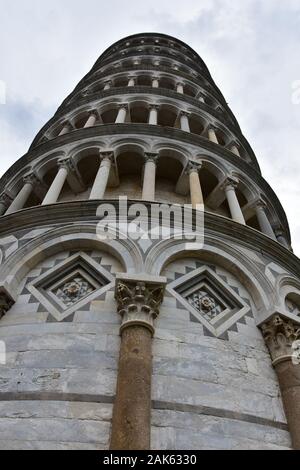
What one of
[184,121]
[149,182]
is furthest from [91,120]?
[149,182]

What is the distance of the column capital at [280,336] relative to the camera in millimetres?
5605

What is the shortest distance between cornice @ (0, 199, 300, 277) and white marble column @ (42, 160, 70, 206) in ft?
3.25

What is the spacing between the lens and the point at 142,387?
14.5 feet

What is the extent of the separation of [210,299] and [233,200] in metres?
3.78

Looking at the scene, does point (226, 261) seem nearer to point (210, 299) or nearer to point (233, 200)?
point (210, 299)

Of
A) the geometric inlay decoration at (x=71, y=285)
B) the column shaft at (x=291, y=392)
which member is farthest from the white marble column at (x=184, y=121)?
the column shaft at (x=291, y=392)

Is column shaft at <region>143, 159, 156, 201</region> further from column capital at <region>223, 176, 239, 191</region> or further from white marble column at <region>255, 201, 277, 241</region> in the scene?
white marble column at <region>255, 201, 277, 241</region>

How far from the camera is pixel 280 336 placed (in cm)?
584

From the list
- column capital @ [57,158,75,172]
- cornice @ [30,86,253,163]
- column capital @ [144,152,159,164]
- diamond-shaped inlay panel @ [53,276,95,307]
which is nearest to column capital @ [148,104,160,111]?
cornice @ [30,86,253,163]

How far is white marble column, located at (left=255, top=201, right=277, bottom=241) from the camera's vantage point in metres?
9.94

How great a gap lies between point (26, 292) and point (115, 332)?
5.84 feet

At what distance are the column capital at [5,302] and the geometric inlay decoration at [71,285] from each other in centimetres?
36

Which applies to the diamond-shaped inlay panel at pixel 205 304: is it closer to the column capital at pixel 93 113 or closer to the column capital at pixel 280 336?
the column capital at pixel 280 336

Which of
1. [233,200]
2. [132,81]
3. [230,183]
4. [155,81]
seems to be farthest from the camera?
[155,81]
